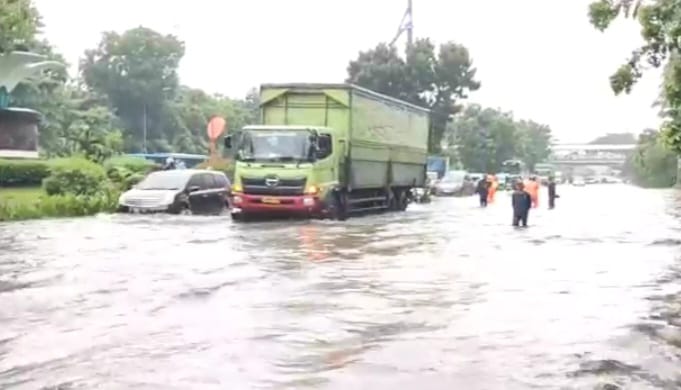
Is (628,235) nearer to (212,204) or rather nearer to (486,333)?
(212,204)

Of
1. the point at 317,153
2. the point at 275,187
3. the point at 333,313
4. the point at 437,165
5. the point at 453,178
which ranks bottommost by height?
the point at 333,313

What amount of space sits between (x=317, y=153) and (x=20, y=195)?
34.9ft

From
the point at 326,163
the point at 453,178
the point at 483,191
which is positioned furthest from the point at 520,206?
the point at 453,178

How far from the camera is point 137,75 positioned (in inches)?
3132

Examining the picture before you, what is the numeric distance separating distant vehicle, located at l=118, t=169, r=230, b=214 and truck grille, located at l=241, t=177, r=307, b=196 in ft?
10.1

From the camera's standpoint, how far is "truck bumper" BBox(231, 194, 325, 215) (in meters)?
25.4

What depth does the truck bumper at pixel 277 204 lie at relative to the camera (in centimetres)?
2538

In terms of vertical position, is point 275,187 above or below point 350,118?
below

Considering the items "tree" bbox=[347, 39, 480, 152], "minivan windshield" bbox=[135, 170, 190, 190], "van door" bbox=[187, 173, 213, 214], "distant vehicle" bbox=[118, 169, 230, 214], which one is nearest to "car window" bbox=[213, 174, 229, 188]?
"distant vehicle" bbox=[118, 169, 230, 214]

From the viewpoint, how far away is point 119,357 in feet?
26.7

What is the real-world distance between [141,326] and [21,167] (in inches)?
1077

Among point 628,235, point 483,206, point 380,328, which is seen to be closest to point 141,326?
point 380,328

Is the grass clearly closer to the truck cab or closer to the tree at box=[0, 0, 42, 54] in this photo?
the tree at box=[0, 0, 42, 54]

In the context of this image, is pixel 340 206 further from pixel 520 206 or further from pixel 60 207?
pixel 60 207
